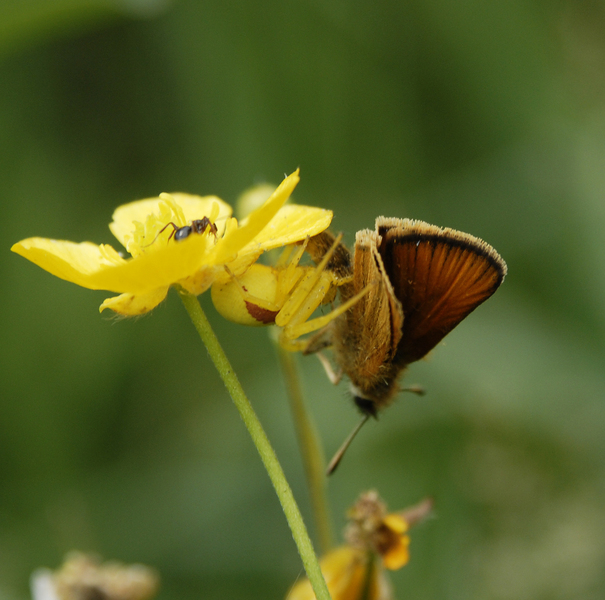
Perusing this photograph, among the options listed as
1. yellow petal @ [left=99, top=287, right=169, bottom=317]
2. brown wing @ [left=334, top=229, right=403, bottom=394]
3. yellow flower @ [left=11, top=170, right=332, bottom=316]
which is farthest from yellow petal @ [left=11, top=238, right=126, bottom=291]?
brown wing @ [left=334, top=229, right=403, bottom=394]

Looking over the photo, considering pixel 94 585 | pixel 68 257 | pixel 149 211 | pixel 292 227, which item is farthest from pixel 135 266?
pixel 94 585

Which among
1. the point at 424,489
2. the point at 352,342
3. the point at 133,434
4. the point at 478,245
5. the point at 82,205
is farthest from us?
the point at 82,205

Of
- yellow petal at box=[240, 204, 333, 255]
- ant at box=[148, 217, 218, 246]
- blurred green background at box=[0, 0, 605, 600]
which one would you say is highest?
A: ant at box=[148, 217, 218, 246]

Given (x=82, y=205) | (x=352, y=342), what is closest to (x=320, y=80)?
(x=82, y=205)

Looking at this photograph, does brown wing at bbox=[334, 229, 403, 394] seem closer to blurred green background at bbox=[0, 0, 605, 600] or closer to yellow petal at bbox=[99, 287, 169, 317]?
yellow petal at bbox=[99, 287, 169, 317]

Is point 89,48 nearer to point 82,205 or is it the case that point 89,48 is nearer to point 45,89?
point 45,89

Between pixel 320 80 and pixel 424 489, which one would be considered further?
pixel 320 80

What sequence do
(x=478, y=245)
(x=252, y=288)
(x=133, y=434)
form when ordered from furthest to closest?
(x=133, y=434) → (x=252, y=288) → (x=478, y=245)
